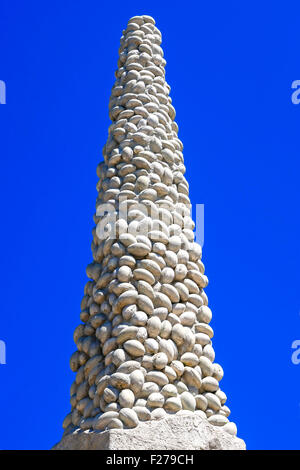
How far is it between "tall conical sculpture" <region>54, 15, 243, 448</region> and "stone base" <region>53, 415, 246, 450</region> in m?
0.03

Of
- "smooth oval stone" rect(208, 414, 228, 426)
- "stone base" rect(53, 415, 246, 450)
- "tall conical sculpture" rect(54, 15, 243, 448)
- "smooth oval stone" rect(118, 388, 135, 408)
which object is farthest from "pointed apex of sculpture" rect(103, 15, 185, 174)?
"stone base" rect(53, 415, 246, 450)

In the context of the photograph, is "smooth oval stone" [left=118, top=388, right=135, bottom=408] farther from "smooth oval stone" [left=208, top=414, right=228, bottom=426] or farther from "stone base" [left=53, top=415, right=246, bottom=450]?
"smooth oval stone" [left=208, top=414, right=228, bottom=426]

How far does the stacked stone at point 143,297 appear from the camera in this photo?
5.66 metres

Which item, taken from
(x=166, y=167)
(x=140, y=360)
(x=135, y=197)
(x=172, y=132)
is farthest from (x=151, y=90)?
(x=140, y=360)

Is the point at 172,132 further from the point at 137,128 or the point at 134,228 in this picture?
the point at 134,228

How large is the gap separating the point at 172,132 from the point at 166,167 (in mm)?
685

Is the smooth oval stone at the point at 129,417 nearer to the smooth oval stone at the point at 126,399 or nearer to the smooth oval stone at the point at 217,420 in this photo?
the smooth oval stone at the point at 126,399

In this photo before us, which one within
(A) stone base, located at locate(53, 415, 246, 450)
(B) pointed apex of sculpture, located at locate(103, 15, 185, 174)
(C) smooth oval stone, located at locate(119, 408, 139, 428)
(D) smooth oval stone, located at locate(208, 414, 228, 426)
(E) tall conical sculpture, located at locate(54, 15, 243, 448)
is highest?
(B) pointed apex of sculpture, located at locate(103, 15, 185, 174)

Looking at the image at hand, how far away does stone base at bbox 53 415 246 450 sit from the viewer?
5.22m

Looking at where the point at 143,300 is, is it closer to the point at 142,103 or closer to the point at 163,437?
the point at 163,437

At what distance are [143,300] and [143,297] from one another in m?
0.03

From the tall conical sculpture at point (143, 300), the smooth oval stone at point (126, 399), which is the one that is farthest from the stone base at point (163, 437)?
the smooth oval stone at point (126, 399)

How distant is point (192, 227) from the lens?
6984 millimetres

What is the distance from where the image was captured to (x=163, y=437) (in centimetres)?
531
